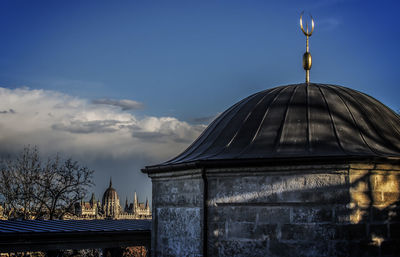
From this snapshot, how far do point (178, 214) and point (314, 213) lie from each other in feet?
8.89

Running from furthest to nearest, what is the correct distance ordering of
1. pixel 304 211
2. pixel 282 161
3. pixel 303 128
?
pixel 303 128 < pixel 282 161 < pixel 304 211

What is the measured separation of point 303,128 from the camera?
327 inches

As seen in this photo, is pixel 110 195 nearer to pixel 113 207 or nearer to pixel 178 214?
pixel 113 207

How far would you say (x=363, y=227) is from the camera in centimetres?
716

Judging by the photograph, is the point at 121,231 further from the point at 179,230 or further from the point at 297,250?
the point at 297,250

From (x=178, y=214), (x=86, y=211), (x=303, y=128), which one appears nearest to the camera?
(x=303, y=128)

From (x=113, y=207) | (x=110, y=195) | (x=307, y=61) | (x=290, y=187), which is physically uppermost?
(x=307, y=61)

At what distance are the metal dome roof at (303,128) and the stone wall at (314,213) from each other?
0.36m

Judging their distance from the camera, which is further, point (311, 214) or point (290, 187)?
point (290, 187)

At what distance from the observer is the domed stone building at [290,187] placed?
7152 mm

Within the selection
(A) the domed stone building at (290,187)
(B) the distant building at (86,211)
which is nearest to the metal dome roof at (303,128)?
(A) the domed stone building at (290,187)

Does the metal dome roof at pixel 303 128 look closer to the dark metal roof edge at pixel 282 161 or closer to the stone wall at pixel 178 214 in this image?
the dark metal roof edge at pixel 282 161

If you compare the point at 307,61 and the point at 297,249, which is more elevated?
the point at 307,61

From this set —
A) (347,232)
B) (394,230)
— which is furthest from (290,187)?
(394,230)
